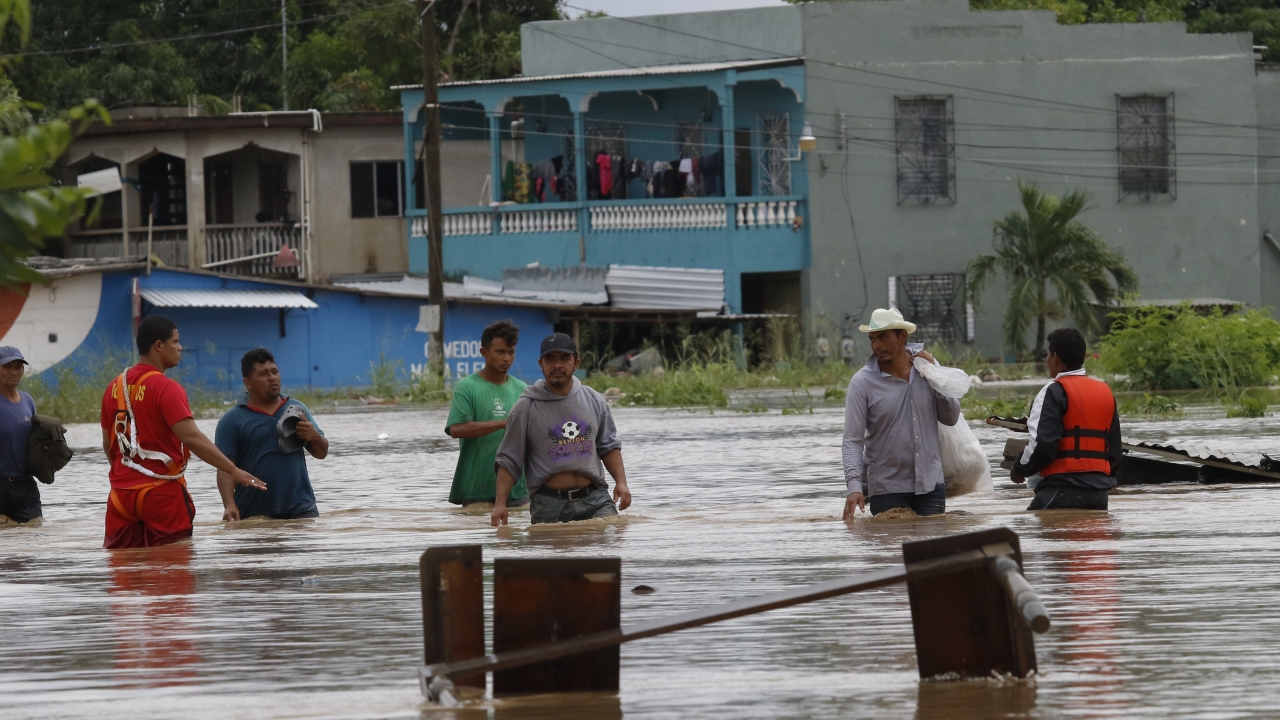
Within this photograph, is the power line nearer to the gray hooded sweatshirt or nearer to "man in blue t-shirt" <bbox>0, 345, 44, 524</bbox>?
"man in blue t-shirt" <bbox>0, 345, 44, 524</bbox>

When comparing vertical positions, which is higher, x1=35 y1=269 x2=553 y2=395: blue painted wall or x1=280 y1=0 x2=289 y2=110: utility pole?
x1=280 y1=0 x2=289 y2=110: utility pole

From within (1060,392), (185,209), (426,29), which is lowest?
(1060,392)

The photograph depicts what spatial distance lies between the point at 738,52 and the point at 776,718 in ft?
104

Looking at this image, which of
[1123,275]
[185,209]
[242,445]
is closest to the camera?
[242,445]

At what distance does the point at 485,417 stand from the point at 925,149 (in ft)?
86.8

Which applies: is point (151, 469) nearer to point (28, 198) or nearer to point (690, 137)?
point (28, 198)

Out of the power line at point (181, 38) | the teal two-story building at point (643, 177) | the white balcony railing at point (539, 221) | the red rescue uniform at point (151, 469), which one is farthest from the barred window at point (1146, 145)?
the red rescue uniform at point (151, 469)

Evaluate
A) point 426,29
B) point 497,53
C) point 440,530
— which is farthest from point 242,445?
point 497,53

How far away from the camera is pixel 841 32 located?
3512 centimetres

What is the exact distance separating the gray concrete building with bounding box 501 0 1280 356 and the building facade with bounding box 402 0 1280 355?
4 centimetres

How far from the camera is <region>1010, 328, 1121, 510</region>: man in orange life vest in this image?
9.23 metres

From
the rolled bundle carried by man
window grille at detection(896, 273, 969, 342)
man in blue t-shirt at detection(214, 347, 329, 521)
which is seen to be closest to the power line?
window grille at detection(896, 273, 969, 342)

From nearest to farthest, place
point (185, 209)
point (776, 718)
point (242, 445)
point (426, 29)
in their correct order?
point (776, 718), point (242, 445), point (426, 29), point (185, 209)

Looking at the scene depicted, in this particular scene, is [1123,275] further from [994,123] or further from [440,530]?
[440,530]
